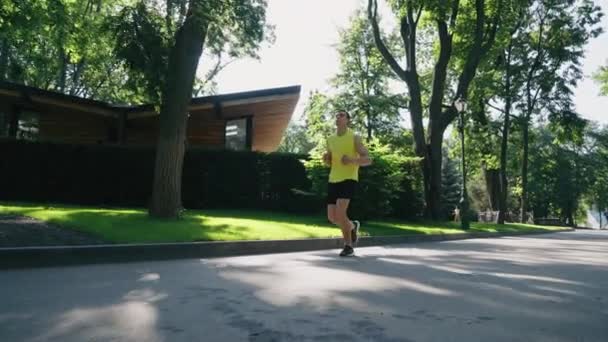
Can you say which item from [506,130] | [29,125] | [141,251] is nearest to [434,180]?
[506,130]

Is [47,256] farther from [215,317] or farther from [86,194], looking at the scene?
[86,194]

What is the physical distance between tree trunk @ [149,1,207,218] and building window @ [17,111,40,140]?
13.0 m

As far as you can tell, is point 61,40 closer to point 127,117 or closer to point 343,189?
point 127,117

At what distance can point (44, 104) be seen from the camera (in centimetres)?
1942

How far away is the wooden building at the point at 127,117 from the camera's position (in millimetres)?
18859

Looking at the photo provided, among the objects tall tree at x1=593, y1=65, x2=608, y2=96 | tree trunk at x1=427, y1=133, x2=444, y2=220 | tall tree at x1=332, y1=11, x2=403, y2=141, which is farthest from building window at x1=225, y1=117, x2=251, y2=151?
tall tree at x1=593, y1=65, x2=608, y2=96

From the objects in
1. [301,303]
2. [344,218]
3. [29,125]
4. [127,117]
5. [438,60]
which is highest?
[438,60]

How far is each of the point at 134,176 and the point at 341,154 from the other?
10920mm

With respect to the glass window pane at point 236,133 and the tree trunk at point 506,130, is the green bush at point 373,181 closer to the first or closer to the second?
the glass window pane at point 236,133

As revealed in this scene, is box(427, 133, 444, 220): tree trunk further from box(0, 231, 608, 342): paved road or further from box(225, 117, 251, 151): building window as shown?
box(0, 231, 608, 342): paved road

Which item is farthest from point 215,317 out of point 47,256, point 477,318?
point 47,256

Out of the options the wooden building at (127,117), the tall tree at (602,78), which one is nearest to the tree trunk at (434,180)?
the wooden building at (127,117)

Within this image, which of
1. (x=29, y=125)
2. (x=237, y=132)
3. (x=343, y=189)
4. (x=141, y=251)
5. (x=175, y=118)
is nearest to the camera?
(x=141, y=251)

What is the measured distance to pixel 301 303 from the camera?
3.64 metres
